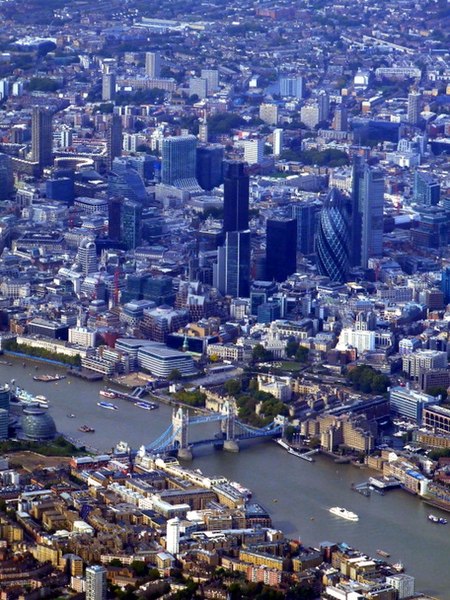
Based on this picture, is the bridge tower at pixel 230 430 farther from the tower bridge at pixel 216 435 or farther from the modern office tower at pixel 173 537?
the modern office tower at pixel 173 537

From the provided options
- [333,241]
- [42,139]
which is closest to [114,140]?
[42,139]

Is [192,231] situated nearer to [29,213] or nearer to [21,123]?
[29,213]

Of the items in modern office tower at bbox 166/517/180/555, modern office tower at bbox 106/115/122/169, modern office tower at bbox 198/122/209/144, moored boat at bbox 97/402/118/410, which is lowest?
moored boat at bbox 97/402/118/410

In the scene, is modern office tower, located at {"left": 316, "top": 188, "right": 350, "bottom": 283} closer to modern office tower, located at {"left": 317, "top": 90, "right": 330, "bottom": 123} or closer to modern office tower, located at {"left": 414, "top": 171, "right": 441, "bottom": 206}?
modern office tower, located at {"left": 414, "top": 171, "right": 441, "bottom": 206}

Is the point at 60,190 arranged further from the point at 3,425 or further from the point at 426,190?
the point at 3,425

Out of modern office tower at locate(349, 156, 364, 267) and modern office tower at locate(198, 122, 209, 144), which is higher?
modern office tower at locate(349, 156, 364, 267)

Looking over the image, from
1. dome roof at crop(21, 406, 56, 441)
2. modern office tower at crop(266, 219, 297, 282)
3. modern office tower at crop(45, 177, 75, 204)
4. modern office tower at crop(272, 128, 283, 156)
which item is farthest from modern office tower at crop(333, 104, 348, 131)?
dome roof at crop(21, 406, 56, 441)
